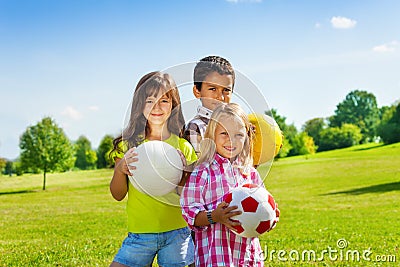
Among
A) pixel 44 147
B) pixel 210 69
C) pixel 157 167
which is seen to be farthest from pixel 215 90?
pixel 44 147

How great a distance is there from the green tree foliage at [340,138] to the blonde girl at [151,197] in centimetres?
7611

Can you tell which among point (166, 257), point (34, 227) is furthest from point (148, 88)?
point (34, 227)

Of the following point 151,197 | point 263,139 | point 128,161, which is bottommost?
point 151,197

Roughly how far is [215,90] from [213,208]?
0.99 meters

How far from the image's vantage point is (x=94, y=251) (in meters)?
8.17

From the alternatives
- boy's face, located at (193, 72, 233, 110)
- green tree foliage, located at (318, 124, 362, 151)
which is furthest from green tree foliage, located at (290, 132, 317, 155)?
boy's face, located at (193, 72, 233, 110)

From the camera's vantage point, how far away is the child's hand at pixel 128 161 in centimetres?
358

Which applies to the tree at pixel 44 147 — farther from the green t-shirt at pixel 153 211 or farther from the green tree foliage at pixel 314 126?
the green tree foliage at pixel 314 126

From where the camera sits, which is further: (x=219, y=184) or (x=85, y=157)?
(x=85, y=157)

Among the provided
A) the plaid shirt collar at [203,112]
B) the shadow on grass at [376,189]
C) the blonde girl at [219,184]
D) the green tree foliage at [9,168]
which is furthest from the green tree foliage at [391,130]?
the blonde girl at [219,184]

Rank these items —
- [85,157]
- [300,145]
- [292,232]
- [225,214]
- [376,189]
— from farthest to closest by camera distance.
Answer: [85,157], [300,145], [376,189], [292,232], [225,214]

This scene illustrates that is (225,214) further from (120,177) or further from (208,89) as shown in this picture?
(208,89)

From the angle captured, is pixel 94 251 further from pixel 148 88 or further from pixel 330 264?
pixel 148 88

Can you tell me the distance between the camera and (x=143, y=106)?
12.5 ft
